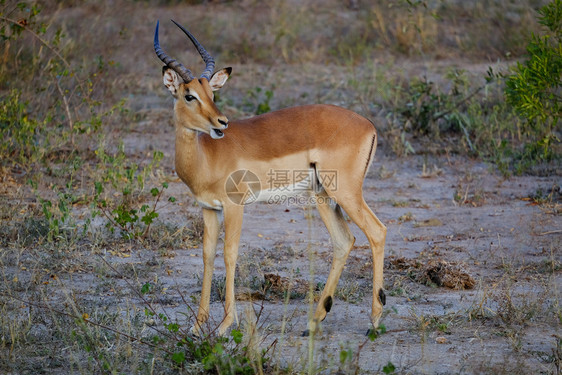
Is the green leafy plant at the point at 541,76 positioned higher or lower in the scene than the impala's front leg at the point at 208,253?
higher

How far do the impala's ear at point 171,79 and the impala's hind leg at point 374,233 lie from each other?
1.29m

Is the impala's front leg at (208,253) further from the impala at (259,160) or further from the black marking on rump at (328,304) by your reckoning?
Result: the black marking on rump at (328,304)

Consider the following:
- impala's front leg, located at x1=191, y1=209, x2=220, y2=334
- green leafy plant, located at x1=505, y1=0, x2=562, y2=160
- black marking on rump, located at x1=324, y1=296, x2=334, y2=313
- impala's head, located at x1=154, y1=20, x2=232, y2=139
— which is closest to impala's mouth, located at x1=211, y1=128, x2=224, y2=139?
impala's head, located at x1=154, y1=20, x2=232, y2=139

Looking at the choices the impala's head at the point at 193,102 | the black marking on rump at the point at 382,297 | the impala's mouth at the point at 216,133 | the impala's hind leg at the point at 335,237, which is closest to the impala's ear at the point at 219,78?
the impala's head at the point at 193,102

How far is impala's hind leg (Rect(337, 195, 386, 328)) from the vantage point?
4.76m

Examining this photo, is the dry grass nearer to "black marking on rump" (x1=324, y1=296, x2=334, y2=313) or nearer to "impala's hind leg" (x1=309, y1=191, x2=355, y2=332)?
"black marking on rump" (x1=324, y1=296, x2=334, y2=313)

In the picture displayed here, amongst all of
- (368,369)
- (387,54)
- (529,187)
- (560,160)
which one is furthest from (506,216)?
(387,54)

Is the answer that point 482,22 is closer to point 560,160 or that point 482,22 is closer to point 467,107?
point 467,107

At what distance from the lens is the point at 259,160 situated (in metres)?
4.86

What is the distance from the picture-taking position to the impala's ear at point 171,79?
4.69 meters

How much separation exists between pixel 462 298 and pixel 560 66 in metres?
2.90

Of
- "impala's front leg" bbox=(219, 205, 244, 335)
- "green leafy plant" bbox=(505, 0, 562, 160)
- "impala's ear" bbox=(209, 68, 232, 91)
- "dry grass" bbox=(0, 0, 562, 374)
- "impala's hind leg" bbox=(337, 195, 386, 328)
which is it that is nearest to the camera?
"dry grass" bbox=(0, 0, 562, 374)

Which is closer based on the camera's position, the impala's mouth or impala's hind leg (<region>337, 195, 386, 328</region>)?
the impala's mouth

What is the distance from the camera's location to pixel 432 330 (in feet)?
15.0
